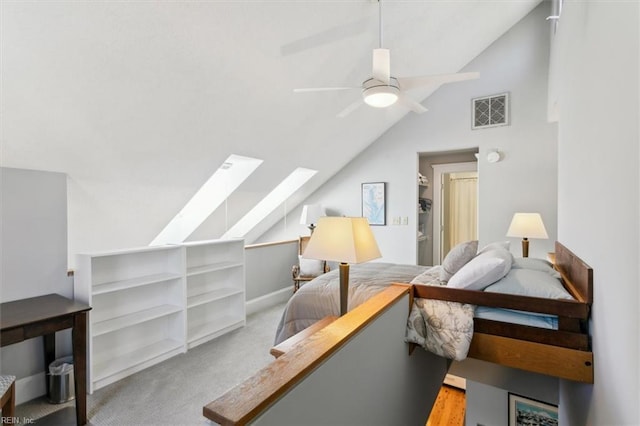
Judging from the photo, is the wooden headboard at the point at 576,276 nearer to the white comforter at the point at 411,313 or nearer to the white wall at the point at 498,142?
the white comforter at the point at 411,313

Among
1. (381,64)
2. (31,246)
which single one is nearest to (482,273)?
(381,64)

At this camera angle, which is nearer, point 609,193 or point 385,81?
point 609,193

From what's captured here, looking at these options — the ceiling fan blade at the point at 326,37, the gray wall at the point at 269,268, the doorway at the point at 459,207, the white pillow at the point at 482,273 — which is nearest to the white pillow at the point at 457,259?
the white pillow at the point at 482,273

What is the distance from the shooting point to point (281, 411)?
874mm

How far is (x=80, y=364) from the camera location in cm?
195

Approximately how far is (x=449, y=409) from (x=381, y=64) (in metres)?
3.57

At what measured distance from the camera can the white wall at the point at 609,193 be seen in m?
0.90

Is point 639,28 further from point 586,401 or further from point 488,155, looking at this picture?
point 488,155

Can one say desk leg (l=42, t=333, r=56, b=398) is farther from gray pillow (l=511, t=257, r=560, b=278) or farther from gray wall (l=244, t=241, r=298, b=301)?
gray pillow (l=511, t=257, r=560, b=278)

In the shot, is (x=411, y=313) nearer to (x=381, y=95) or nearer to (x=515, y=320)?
(x=515, y=320)

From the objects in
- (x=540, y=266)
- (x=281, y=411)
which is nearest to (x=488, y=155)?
(x=540, y=266)

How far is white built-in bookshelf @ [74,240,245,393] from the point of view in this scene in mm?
2418

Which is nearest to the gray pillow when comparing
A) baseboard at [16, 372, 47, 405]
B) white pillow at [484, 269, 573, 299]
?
white pillow at [484, 269, 573, 299]

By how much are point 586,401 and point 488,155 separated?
3.21 metres
